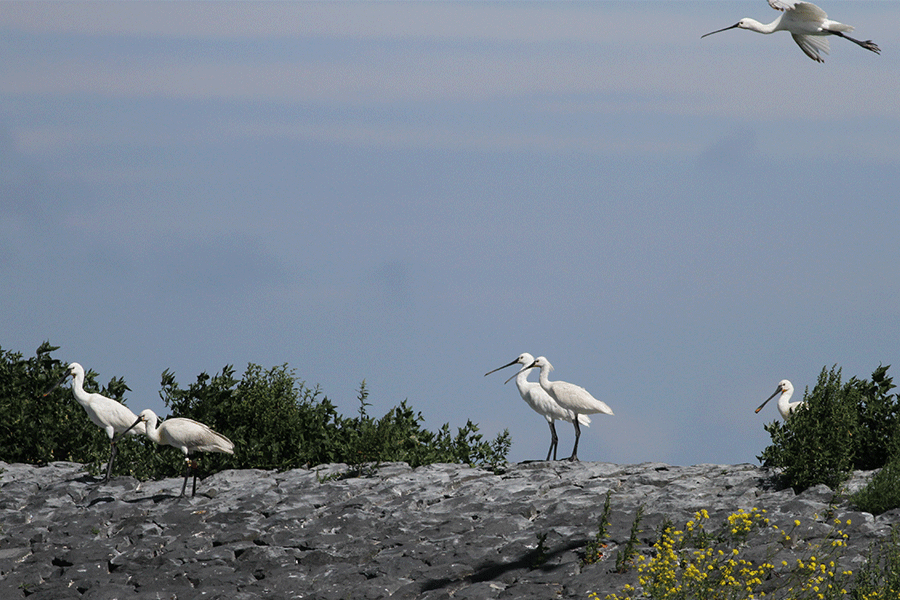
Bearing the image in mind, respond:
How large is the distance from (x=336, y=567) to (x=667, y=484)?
4600 mm

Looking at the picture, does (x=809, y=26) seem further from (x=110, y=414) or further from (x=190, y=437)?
(x=110, y=414)

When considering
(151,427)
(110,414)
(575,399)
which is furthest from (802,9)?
(110,414)

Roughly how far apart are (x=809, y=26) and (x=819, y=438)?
5.80 meters

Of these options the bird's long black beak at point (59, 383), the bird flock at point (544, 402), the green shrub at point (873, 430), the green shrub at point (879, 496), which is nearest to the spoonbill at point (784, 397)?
the bird flock at point (544, 402)

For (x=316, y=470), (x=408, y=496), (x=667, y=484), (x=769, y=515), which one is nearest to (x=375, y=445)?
(x=316, y=470)

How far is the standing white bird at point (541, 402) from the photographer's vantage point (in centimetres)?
1675

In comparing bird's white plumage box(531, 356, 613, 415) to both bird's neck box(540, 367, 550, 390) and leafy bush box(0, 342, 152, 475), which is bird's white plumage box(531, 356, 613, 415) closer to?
bird's neck box(540, 367, 550, 390)

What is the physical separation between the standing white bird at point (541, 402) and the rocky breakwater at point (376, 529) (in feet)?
6.14

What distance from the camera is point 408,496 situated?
13961mm

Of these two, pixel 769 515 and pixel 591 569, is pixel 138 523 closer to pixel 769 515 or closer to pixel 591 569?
pixel 591 569

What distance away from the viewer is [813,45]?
1405cm

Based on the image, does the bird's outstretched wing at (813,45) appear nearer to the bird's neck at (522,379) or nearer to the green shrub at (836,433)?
the green shrub at (836,433)

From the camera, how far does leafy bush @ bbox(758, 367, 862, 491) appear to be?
490 inches

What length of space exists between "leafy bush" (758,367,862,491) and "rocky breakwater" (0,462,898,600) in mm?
308
